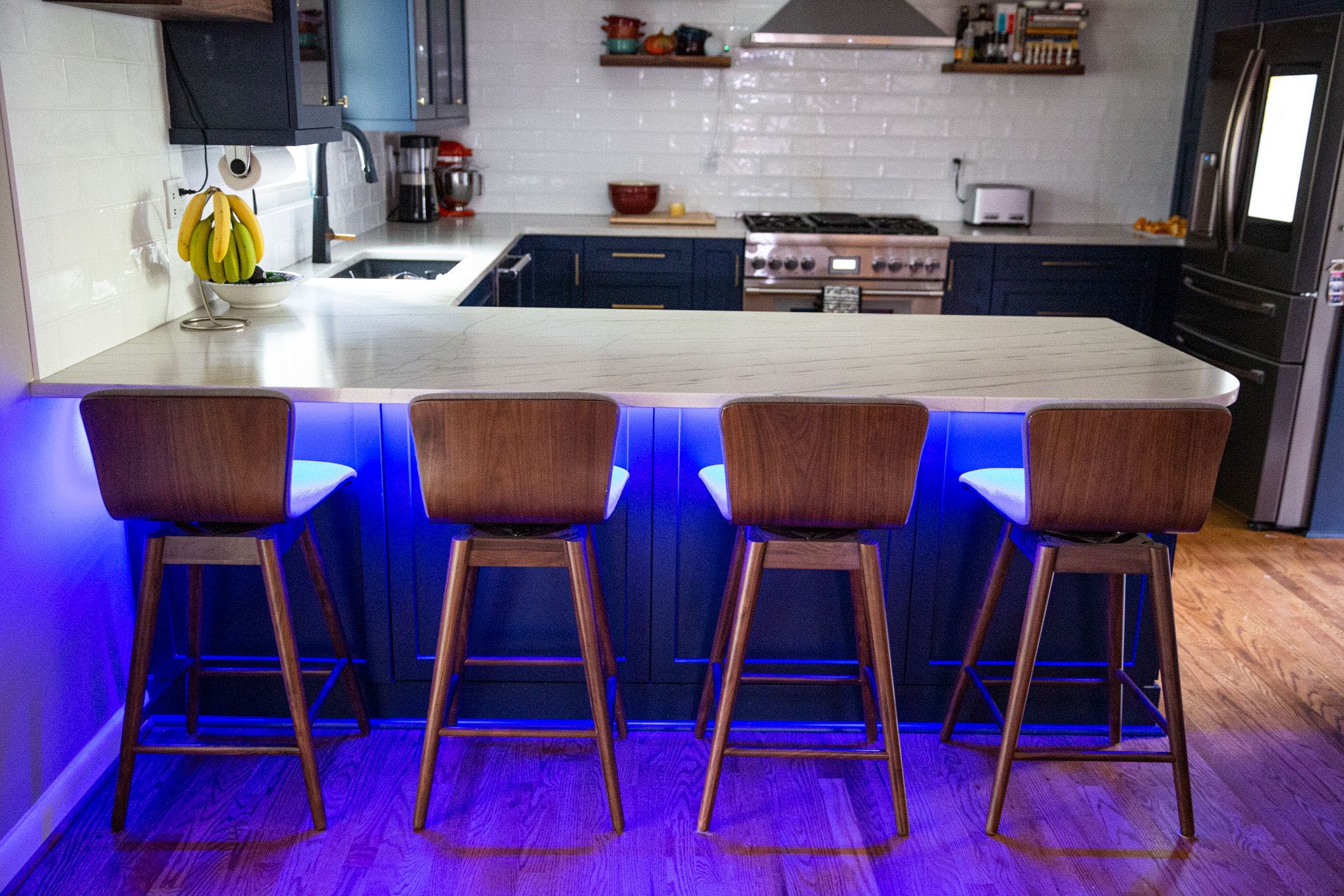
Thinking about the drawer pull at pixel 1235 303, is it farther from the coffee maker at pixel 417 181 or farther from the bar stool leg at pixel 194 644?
the bar stool leg at pixel 194 644

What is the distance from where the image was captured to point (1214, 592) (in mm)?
3613

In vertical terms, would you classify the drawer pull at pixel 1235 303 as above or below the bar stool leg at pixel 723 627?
above

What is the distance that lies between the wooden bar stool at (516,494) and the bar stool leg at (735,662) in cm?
20

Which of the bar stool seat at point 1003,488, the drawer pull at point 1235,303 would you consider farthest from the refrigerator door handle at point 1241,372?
the bar stool seat at point 1003,488

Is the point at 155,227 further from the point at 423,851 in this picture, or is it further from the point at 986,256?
the point at 986,256

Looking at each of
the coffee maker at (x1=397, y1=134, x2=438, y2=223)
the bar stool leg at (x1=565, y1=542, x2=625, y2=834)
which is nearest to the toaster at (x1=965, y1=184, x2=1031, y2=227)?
the coffee maker at (x1=397, y1=134, x2=438, y2=223)

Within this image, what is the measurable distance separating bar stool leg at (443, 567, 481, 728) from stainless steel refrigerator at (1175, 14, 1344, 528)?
3043 mm

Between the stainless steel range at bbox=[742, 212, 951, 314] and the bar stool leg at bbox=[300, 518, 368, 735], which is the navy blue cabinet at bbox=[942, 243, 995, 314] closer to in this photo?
the stainless steel range at bbox=[742, 212, 951, 314]

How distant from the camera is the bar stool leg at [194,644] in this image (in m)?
2.51

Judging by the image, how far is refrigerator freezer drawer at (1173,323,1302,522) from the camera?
13.1ft

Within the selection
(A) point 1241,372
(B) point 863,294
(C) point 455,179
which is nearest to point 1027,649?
(A) point 1241,372

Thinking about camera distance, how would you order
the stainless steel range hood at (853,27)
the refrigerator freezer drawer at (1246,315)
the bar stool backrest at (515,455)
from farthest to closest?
1. the stainless steel range hood at (853,27)
2. the refrigerator freezer drawer at (1246,315)
3. the bar stool backrest at (515,455)

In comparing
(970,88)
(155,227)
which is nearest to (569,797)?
(155,227)

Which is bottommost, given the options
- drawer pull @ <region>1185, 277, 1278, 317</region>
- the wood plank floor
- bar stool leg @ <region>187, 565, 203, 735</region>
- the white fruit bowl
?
the wood plank floor
